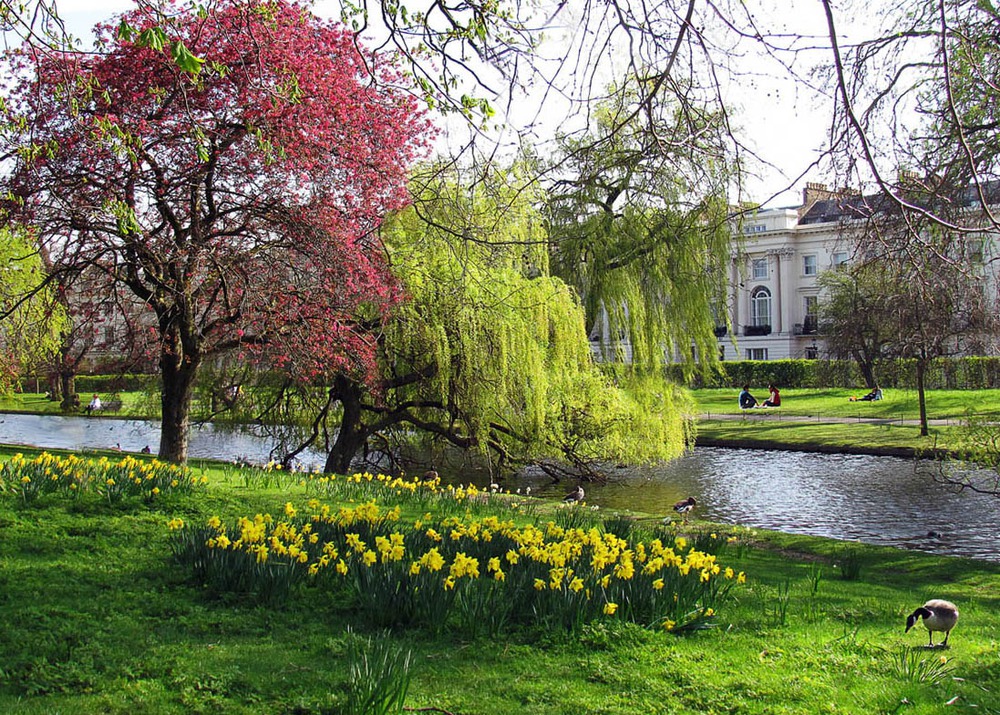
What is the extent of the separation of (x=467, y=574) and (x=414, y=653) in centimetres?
113

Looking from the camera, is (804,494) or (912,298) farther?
(804,494)

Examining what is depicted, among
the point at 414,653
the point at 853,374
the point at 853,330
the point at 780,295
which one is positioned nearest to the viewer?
the point at 414,653

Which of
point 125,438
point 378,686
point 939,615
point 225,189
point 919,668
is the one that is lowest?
point 125,438

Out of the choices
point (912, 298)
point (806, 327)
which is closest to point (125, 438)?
point (912, 298)

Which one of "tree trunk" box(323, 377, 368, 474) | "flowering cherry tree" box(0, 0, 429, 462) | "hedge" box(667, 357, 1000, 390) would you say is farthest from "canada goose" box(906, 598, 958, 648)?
"hedge" box(667, 357, 1000, 390)

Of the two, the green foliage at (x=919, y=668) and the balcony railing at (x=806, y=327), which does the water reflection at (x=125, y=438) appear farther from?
the balcony railing at (x=806, y=327)

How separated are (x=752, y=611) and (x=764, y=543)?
4377 mm

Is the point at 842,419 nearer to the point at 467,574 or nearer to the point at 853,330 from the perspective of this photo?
the point at 853,330

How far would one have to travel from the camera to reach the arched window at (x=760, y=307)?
69312 millimetres

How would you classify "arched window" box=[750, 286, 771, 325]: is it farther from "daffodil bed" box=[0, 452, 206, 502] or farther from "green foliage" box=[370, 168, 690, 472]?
"daffodil bed" box=[0, 452, 206, 502]


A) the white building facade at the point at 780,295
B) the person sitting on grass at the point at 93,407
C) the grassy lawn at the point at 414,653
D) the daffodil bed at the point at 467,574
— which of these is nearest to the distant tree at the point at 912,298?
the grassy lawn at the point at 414,653

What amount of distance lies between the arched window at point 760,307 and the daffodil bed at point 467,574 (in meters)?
65.1

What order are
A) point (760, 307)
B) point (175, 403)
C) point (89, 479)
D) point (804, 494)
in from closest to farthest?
1. point (89, 479)
2. point (175, 403)
3. point (804, 494)
4. point (760, 307)

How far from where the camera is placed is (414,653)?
4984 mm
